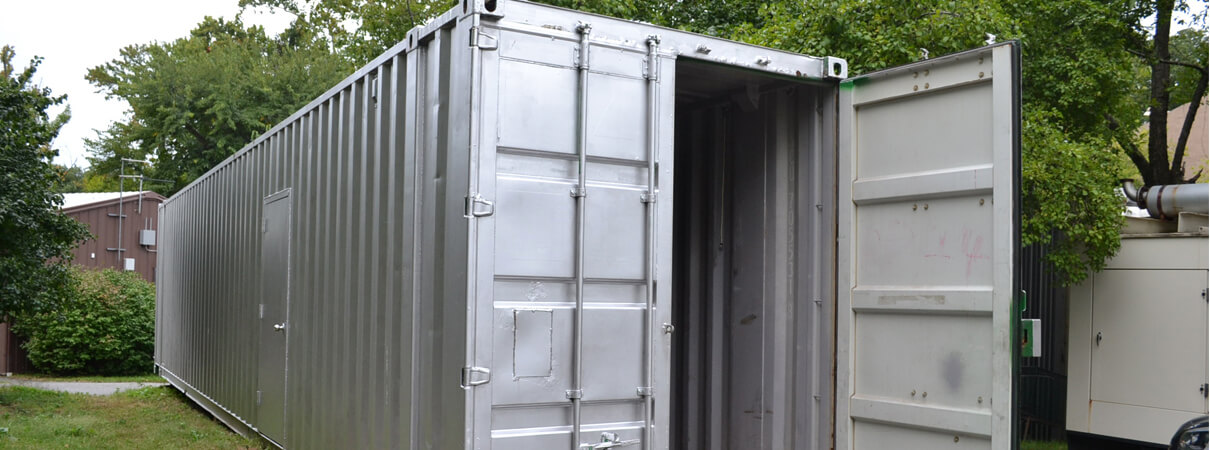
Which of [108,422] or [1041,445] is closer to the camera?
[1041,445]

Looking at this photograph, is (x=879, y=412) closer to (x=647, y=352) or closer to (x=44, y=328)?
(x=647, y=352)

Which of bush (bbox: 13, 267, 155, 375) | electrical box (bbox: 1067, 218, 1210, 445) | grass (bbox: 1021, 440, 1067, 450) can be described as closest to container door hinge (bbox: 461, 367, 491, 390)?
electrical box (bbox: 1067, 218, 1210, 445)

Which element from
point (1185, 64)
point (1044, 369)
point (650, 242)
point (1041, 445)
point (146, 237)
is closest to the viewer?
point (650, 242)

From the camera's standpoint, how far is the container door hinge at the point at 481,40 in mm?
4434

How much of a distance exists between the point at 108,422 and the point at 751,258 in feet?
30.5

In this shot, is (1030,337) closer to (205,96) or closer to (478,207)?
(478,207)

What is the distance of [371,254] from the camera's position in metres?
6.05

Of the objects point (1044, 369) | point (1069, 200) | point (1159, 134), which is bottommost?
point (1044, 369)

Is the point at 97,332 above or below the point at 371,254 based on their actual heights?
below

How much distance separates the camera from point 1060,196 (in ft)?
32.2

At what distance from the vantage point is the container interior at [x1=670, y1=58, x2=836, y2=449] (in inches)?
221

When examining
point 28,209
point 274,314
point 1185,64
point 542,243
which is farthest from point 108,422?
point 1185,64

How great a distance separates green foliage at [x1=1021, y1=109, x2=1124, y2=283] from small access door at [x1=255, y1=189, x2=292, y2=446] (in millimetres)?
6707

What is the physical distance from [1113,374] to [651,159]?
7.51 meters
